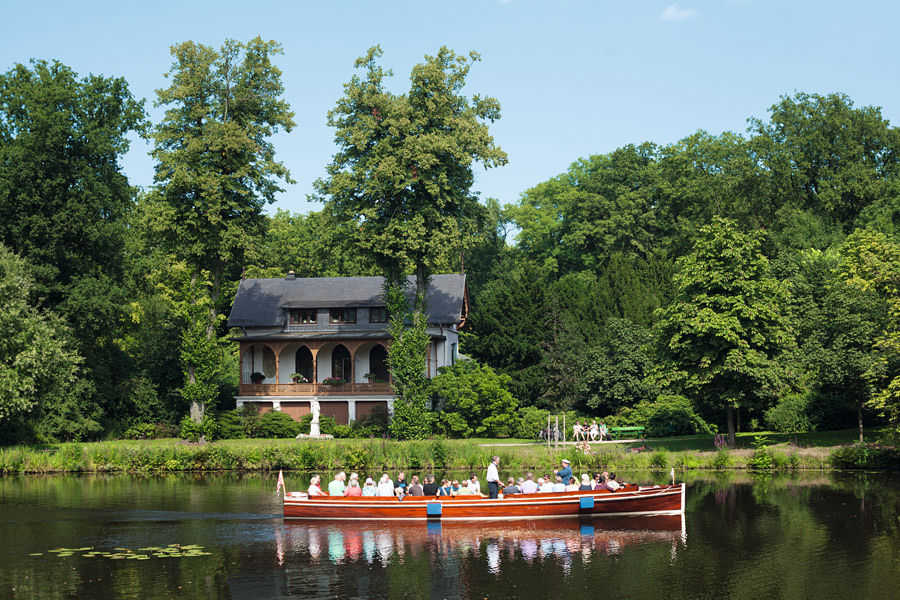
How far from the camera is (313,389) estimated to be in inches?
2363

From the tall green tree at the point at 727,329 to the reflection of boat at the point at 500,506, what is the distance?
1457 cm

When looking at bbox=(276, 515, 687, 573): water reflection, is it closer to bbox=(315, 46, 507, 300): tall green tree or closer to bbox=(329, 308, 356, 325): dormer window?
bbox=(315, 46, 507, 300): tall green tree

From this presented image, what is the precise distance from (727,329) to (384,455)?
59.4 ft

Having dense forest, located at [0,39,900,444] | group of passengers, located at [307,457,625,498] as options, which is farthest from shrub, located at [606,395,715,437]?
group of passengers, located at [307,457,625,498]

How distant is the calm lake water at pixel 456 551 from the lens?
20.7 m

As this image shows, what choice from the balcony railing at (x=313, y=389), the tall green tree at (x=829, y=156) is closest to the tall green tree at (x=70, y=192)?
the balcony railing at (x=313, y=389)

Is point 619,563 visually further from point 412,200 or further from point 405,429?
point 412,200

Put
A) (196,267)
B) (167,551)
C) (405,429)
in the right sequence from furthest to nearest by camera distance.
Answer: (196,267) → (405,429) → (167,551)

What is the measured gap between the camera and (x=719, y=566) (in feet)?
73.8

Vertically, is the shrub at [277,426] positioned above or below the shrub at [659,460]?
above

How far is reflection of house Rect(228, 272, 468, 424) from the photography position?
6019cm

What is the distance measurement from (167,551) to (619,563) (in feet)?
41.5

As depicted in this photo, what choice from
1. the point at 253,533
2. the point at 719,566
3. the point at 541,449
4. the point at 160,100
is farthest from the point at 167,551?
the point at 160,100

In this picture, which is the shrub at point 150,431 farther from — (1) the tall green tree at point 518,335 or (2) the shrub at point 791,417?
(2) the shrub at point 791,417
